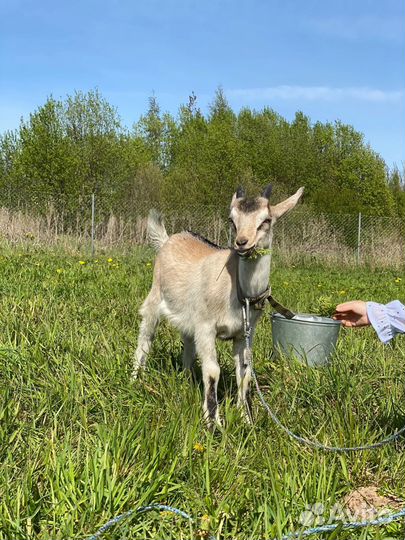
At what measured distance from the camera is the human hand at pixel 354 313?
127 inches

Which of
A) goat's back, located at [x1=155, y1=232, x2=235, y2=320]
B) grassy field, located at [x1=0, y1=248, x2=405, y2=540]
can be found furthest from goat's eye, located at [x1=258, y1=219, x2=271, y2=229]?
grassy field, located at [x1=0, y1=248, x2=405, y2=540]

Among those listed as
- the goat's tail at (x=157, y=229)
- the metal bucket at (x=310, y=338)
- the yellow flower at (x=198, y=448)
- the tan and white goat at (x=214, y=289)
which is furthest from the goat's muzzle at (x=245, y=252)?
the goat's tail at (x=157, y=229)

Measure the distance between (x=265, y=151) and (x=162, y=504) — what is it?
3644 cm

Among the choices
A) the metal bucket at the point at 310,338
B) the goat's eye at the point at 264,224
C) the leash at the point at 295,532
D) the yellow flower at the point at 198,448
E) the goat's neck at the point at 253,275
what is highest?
the goat's eye at the point at 264,224

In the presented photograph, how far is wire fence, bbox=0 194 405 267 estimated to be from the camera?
14594 millimetres

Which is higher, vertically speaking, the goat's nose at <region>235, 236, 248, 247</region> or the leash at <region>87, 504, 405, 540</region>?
the goat's nose at <region>235, 236, 248, 247</region>

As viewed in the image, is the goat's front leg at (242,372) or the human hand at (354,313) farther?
the goat's front leg at (242,372)

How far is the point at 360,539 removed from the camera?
2275 mm

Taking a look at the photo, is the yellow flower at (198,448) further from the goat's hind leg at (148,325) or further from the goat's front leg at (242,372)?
the goat's hind leg at (148,325)

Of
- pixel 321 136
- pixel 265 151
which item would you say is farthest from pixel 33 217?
pixel 321 136

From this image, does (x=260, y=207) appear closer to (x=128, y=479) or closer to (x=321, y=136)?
(x=128, y=479)

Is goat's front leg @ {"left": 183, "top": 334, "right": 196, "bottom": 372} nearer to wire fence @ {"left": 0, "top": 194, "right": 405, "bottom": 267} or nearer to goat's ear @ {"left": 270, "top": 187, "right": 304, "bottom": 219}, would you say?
goat's ear @ {"left": 270, "top": 187, "right": 304, "bottom": 219}

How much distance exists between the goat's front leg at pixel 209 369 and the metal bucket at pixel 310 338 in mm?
607

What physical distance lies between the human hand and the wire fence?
1098 centimetres
